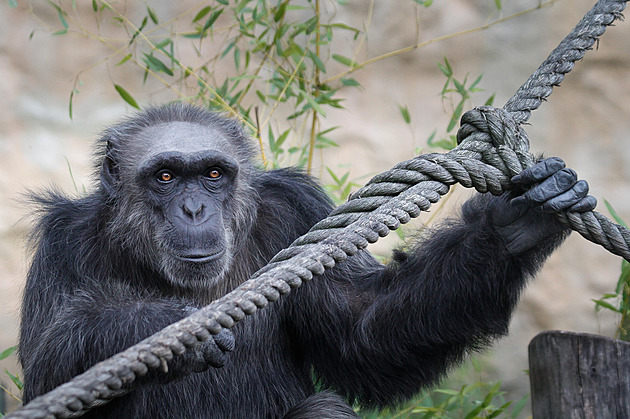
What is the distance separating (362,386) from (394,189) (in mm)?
1583

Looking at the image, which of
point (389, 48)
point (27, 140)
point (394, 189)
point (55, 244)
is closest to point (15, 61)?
point (27, 140)

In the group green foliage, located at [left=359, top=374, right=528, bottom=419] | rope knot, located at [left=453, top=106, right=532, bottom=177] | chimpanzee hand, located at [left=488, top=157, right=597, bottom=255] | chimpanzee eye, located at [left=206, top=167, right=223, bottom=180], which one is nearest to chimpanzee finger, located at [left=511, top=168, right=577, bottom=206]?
chimpanzee hand, located at [left=488, top=157, right=597, bottom=255]

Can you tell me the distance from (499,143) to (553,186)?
0.35 m

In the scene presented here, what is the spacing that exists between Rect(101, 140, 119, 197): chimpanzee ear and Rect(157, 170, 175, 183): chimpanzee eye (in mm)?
379

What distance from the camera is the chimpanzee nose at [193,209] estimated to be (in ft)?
12.5

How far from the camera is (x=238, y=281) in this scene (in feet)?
14.3

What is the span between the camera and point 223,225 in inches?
158

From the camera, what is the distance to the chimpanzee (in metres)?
3.58

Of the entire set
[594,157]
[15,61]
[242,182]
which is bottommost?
[242,182]

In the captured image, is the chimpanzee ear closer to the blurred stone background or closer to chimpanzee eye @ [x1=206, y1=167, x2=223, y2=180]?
chimpanzee eye @ [x1=206, y1=167, x2=223, y2=180]

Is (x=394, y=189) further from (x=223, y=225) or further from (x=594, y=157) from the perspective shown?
(x=594, y=157)

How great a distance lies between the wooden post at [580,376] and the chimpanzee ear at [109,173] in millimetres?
2507

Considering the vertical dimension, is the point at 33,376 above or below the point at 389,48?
below

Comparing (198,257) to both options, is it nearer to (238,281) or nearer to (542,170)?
(238,281)
